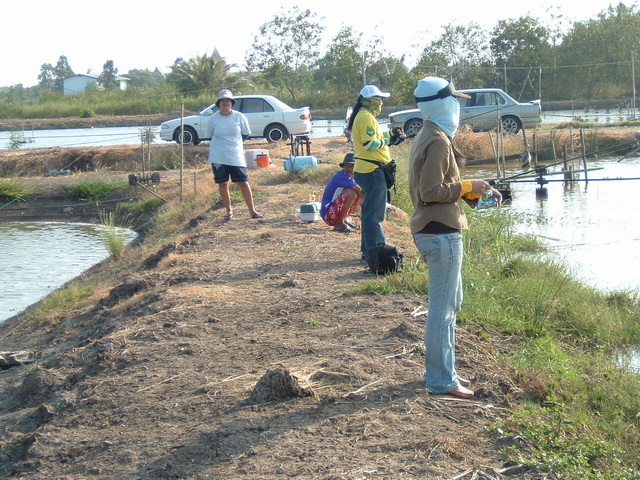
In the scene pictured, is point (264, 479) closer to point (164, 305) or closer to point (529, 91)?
point (164, 305)

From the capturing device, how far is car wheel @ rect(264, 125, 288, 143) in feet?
78.4

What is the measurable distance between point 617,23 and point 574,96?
618cm

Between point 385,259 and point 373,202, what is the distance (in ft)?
1.99

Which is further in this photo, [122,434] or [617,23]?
[617,23]

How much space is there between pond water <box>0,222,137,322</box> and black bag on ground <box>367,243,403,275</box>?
5772 mm

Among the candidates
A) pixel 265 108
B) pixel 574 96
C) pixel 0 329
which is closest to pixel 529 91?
pixel 574 96

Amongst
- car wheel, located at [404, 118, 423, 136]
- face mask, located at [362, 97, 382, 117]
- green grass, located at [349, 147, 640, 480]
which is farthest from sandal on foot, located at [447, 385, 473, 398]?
car wheel, located at [404, 118, 423, 136]

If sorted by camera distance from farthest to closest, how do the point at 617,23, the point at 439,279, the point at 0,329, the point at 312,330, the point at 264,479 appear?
the point at 617,23 → the point at 0,329 → the point at 312,330 → the point at 439,279 → the point at 264,479

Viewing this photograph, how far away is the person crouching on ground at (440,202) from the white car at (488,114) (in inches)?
797

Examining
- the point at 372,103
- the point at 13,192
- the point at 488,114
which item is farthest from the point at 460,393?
the point at 488,114

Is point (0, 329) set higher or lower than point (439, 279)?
lower

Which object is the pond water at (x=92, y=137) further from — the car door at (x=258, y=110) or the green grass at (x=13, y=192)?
the green grass at (x=13, y=192)

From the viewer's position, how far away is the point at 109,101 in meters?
47.5

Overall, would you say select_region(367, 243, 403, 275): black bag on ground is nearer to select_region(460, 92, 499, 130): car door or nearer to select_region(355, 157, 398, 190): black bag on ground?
select_region(355, 157, 398, 190): black bag on ground
